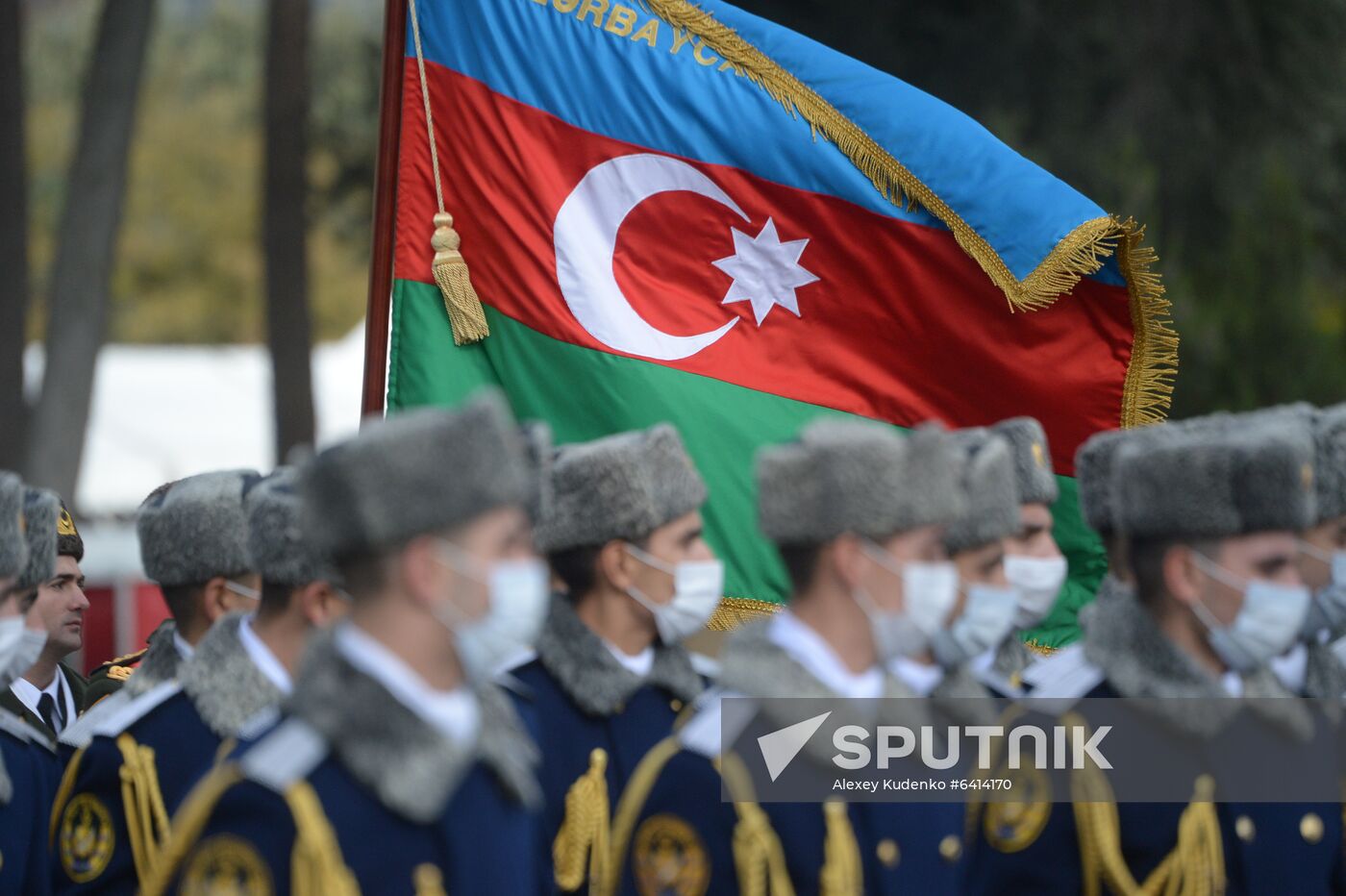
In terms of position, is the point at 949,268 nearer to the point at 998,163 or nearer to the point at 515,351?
the point at 998,163

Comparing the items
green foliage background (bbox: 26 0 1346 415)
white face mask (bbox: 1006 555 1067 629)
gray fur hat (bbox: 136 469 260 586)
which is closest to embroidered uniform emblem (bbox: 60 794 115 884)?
gray fur hat (bbox: 136 469 260 586)

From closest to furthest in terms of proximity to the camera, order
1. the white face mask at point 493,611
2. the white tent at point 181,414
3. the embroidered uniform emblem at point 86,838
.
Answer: the white face mask at point 493,611 < the embroidered uniform emblem at point 86,838 < the white tent at point 181,414

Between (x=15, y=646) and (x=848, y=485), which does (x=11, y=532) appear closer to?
(x=15, y=646)

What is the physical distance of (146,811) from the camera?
15.6 ft

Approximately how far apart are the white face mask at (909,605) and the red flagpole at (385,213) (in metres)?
2.89

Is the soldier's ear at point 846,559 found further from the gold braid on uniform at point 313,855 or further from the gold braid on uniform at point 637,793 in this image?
the gold braid on uniform at point 313,855

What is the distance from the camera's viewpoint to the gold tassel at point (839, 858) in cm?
387

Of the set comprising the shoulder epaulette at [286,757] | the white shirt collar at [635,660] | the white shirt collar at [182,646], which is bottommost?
the white shirt collar at [182,646]

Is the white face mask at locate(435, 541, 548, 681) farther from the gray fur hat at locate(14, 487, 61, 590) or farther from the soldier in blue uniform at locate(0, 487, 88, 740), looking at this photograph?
the soldier in blue uniform at locate(0, 487, 88, 740)

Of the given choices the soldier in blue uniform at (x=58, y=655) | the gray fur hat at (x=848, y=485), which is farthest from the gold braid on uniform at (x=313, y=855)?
the soldier in blue uniform at (x=58, y=655)

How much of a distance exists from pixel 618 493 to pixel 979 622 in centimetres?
95

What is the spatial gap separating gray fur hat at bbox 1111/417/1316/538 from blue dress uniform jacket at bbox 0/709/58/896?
9.01 feet

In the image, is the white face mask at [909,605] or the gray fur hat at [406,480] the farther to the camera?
the white face mask at [909,605]

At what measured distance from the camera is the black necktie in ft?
21.7
